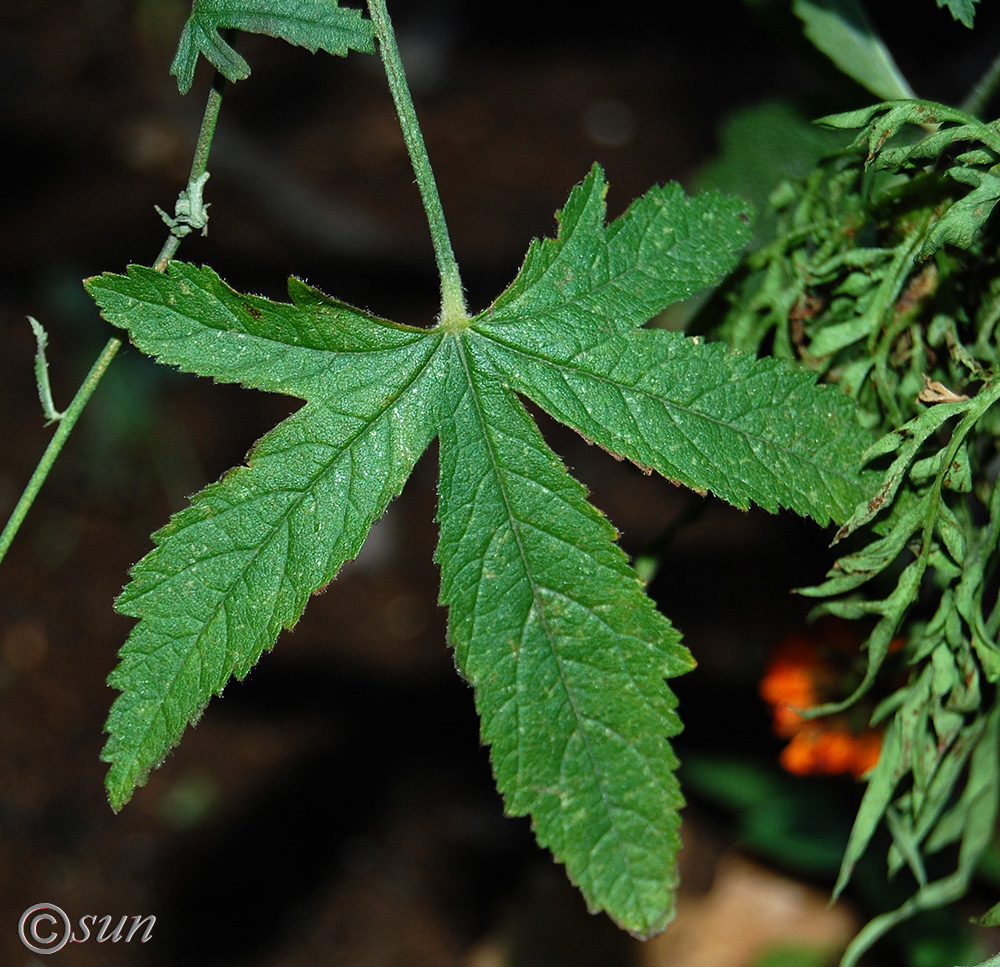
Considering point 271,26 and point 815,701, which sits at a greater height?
point 271,26

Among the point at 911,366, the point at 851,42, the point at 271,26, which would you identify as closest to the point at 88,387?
the point at 271,26

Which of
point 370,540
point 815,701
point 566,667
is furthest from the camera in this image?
point 370,540

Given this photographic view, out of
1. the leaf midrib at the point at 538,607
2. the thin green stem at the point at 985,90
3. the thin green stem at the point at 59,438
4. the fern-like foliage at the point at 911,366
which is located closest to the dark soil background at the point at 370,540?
the thin green stem at the point at 985,90

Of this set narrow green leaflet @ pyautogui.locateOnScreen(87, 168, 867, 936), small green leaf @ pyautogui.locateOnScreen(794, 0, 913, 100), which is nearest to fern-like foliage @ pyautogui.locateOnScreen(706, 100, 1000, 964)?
narrow green leaflet @ pyautogui.locateOnScreen(87, 168, 867, 936)

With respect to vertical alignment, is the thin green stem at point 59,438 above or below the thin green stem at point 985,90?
below

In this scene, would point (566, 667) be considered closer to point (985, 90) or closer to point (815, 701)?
point (985, 90)

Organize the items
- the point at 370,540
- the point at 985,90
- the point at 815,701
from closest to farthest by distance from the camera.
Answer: the point at 985,90 < the point at 815,701 < the point at 370,540

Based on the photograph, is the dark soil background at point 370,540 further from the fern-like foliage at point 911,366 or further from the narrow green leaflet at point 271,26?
the narrow green leaflet at point 271,26

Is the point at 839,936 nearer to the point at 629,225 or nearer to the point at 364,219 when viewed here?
the point at 629,225
